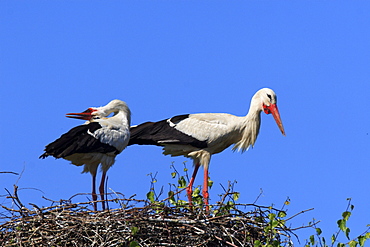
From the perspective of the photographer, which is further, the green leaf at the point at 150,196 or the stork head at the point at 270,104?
the stork head at the point at 270,104

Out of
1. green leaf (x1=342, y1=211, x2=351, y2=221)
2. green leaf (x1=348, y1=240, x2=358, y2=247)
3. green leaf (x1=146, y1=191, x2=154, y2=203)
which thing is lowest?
green leaf (x1=348, y1=240, x2=358, y2=247)

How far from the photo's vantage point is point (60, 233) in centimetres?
831

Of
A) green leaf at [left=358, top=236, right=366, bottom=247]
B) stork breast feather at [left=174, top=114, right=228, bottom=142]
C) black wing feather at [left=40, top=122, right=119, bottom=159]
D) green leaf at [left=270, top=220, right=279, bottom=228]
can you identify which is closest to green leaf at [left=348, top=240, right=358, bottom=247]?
green leaf at [left=358, top=236, right=366, bottom=247]

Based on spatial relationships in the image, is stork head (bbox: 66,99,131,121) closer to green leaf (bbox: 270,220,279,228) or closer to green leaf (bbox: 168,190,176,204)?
green leaf (bbox: 168,190,176,204)

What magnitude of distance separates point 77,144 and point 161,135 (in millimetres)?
1224

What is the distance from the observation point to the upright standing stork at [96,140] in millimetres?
10320

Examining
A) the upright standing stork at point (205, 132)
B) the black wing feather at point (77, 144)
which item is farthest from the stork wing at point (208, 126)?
the black wing feather at point (77, 144)

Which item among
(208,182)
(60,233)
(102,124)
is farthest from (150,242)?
(102,124)

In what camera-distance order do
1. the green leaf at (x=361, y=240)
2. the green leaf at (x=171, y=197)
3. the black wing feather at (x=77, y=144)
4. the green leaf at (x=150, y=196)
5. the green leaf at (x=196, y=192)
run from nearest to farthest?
the green leaf at (x=361, y=240) → the green leaf at (x=150, y=196) → the green leaf at (x=171, y=197) → the green leaf at (x=196, y=192) → the black wing feather at (x=77, y=144)

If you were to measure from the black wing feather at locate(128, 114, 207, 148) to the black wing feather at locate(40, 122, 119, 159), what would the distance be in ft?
1.60

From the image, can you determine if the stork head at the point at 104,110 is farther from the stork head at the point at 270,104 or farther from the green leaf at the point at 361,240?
the green leaf at the point at 361,240

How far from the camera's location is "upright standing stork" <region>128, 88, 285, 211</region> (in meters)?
11.1

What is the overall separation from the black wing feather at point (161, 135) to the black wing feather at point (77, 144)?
0.49 meters

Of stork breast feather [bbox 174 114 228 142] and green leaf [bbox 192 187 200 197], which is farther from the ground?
stork breast feather [bbox 174 114 228 142]
